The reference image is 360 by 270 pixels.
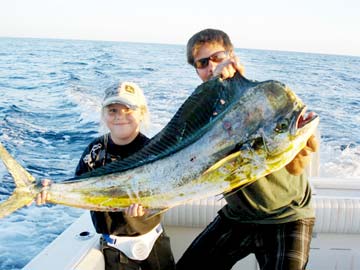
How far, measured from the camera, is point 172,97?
1220 cm

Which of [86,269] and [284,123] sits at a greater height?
[284,123]

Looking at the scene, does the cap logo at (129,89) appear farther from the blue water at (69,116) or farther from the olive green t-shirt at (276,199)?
the blue water at (69,116)

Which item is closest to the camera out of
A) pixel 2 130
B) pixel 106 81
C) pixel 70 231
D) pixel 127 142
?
pixel 127 142

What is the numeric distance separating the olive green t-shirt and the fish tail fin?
107 cm

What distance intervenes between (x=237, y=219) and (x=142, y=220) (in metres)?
0.54

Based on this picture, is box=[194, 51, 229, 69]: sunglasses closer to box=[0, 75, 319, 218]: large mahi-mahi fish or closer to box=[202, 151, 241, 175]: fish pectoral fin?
box=[0, 75, 319, 218]: large mahi-mahi fish

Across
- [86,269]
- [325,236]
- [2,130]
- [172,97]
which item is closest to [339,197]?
[325,236]

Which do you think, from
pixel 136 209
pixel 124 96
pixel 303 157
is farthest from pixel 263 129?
pixel 124 96

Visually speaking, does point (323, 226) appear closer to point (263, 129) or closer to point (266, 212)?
point (266, 212)

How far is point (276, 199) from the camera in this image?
2260 millimetres

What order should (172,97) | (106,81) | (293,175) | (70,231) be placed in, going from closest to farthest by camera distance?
(293,175)
(70,231)
(172,97)
(106,81)

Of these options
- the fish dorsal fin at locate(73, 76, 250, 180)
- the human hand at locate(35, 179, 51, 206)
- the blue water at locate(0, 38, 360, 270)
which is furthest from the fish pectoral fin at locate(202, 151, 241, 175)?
the blue water at locate(0, 38, 360, 270)

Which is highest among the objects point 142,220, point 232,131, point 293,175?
point 232,131

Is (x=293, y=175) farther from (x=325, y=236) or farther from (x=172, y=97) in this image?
(x=172, y=97)
